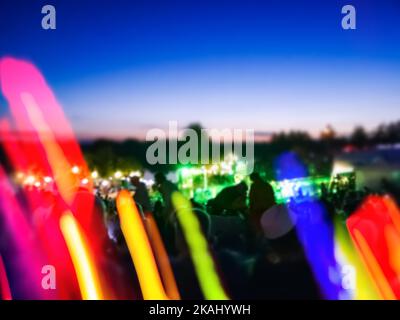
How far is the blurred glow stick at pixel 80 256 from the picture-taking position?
3.87m

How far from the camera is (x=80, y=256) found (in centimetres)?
404

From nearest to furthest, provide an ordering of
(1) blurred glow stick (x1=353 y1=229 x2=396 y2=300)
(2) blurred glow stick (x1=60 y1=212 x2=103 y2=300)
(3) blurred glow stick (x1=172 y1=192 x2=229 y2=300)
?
1. (1) blurred glow stick (x1=353 y1=229 x2=396 y2=300)
2. (2) blurred glow stick (x1=60 y1=212 x2=103 y2=300)
3. (3) blurred glow stick (x1=172 y1=192 x2=229 y2=300)

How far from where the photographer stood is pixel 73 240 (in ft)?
13.4

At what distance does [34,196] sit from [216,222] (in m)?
2.51

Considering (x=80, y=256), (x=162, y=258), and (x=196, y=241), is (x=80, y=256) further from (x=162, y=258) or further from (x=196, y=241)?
(x=196, y=241)


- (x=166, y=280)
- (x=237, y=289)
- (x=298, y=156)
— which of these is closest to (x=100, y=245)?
(x=166, y=280)

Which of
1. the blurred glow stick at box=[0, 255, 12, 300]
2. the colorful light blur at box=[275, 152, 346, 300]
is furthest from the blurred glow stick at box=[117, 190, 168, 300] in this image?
the colorful light blur at box=[275, 152, 346, 300]

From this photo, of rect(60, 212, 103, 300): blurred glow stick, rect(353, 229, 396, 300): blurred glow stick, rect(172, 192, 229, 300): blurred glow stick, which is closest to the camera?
rect(353, 229, 396, 300): blurred glow stick

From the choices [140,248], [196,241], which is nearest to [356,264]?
[196,241]

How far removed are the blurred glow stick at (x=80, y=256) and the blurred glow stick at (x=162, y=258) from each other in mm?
685

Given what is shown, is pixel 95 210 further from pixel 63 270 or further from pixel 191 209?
pixel 191 209

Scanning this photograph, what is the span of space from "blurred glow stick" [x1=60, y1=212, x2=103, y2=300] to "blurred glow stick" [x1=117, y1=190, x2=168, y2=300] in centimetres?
47

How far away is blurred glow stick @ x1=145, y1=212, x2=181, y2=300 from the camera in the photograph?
3873 millimetres

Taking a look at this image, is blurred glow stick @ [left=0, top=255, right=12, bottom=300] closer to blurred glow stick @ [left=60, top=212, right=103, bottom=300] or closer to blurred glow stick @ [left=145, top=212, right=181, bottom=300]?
blurred glow stick @ [left=60, top=212, right=103, bottom=300]
